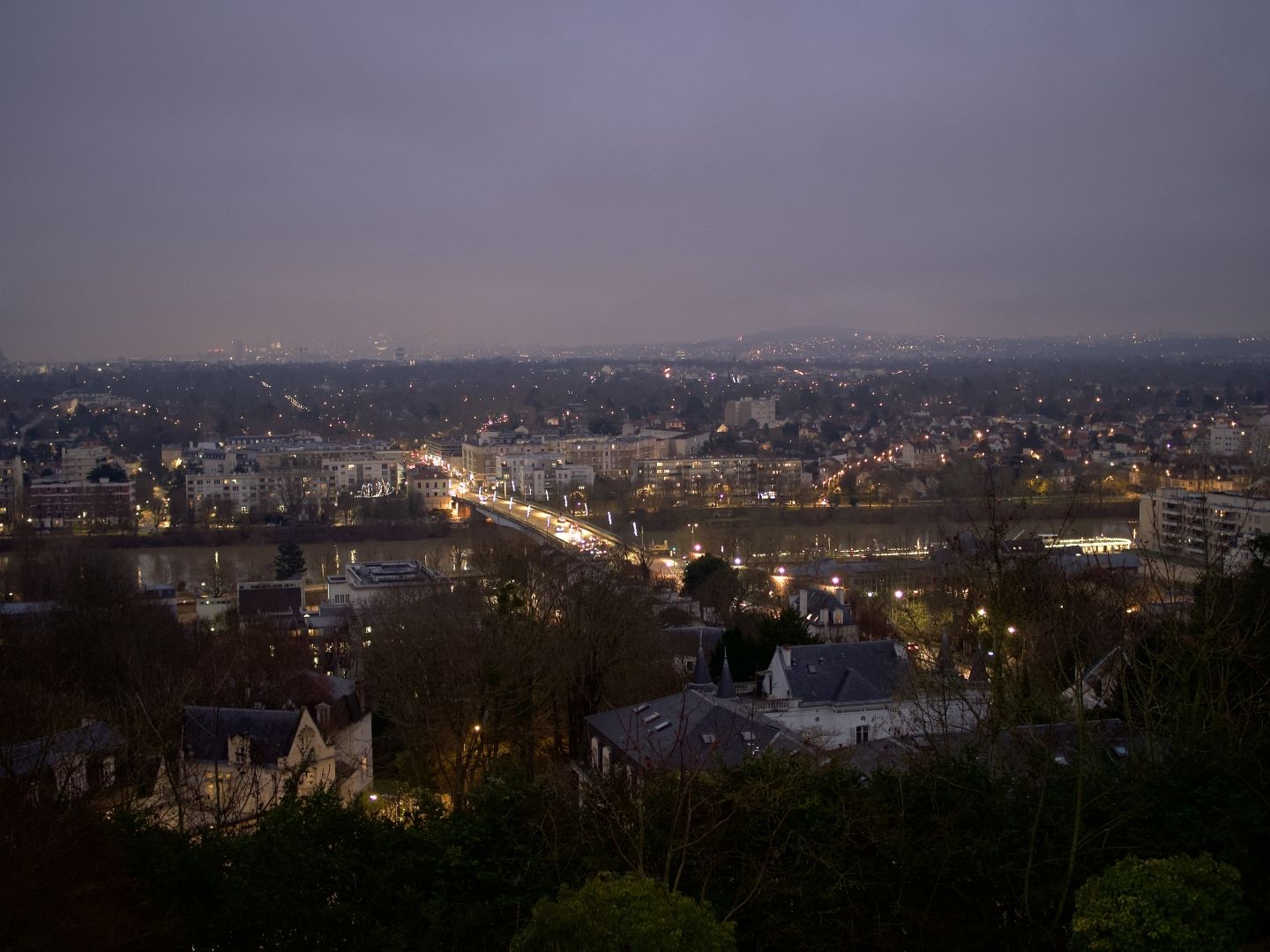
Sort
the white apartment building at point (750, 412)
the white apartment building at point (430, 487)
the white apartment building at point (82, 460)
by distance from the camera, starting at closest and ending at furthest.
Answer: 1. the white apartment building at point (430, 487)
2. the white apartment building at point (82, 460)
3. the white apartment building at point (750, 412)

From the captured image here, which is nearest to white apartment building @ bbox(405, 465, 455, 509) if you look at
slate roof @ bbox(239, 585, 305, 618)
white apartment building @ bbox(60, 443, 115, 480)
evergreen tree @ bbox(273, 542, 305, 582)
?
evergreen tree @ bbox(273, 542, 305, 582)

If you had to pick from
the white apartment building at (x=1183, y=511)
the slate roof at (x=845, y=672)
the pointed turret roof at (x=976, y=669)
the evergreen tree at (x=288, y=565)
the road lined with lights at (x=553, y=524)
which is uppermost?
the pointed turret roof at (x=976, y=669)

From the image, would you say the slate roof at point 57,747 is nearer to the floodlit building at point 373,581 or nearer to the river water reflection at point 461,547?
the floodlit building at point 373,581

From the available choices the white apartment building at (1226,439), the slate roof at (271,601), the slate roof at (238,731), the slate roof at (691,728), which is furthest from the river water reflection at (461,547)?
the white apartment building at (1226,439)

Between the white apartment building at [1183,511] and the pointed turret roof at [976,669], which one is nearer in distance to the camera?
the pointed turret roof at [976,669]

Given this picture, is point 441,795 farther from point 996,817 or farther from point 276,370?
point 276,370

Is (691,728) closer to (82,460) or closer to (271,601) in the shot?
(271,601)

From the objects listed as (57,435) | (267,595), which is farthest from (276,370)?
(267,595)
